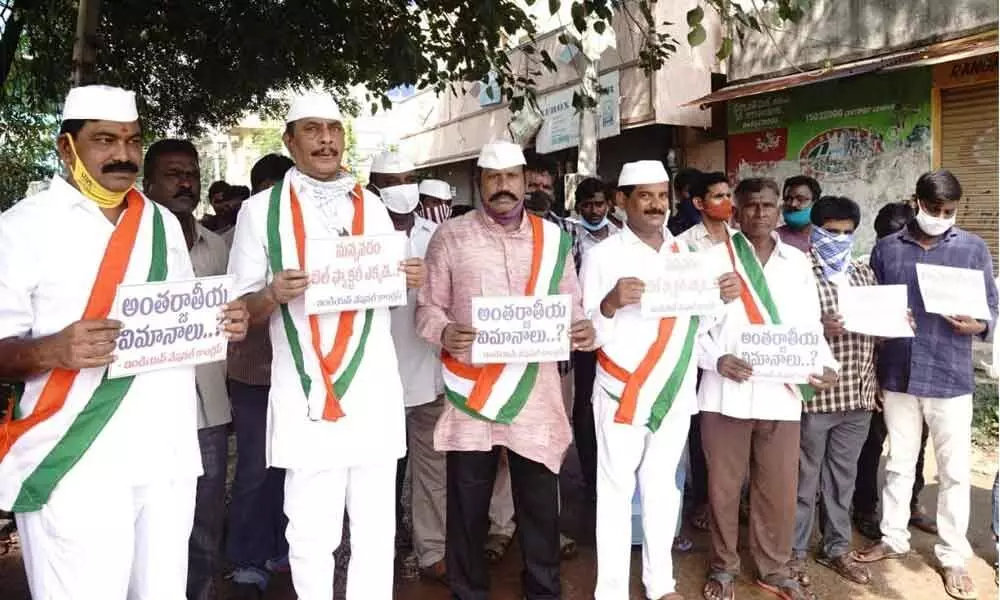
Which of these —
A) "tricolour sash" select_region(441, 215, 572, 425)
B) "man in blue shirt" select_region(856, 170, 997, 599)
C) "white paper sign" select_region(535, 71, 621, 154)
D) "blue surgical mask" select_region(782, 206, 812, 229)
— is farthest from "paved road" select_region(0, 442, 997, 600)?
"white paper sign" select_region(535, 71, 621, 154)

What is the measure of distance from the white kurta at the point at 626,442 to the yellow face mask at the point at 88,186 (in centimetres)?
216

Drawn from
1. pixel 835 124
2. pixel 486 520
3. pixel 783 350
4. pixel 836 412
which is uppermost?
pixel 835 124

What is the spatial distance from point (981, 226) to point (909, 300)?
4.56 m

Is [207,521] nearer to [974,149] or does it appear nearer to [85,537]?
[85,537]

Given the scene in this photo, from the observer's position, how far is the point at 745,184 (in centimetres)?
407

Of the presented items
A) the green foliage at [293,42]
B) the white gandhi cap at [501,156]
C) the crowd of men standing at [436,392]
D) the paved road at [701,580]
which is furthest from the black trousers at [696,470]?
the green foliage at [293,42]

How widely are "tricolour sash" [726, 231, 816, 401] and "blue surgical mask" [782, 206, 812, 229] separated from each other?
2.23ft

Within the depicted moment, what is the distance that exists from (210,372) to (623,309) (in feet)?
6.55

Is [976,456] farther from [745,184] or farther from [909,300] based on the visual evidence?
[745,184]

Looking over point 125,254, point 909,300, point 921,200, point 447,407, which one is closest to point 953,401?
point 909,300

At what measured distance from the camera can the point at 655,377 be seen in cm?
366

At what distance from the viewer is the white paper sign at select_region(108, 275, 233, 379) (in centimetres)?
252

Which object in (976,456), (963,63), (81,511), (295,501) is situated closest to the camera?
(81,511)

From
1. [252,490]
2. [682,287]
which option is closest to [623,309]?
[682,287]
